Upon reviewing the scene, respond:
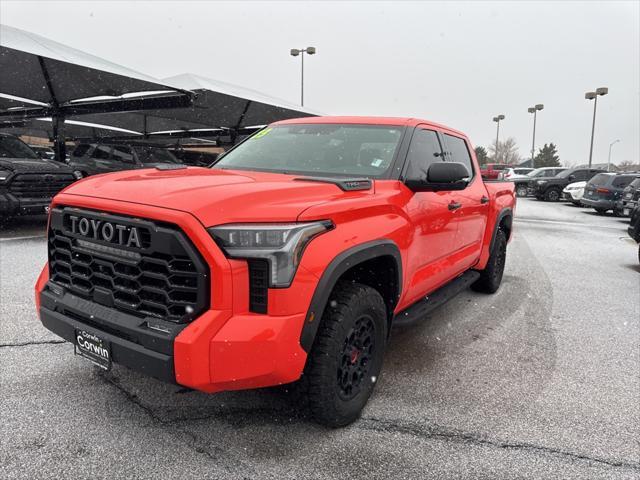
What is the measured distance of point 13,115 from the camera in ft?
52.6

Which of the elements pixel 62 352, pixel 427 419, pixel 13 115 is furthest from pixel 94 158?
pixel 427 419

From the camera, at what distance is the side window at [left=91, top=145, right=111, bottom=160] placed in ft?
44.7

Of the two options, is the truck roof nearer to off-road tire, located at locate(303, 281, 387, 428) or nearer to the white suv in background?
off-road tire, located at locate(303, 281, 387, 428)

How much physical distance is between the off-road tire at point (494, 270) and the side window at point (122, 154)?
1106cm

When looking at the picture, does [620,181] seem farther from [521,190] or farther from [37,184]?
[37,184]

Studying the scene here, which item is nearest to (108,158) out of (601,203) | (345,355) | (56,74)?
(56,74)

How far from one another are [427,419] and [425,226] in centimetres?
127

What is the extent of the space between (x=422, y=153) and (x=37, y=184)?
24.5 feet

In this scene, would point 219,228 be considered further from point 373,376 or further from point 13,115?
point 13,115

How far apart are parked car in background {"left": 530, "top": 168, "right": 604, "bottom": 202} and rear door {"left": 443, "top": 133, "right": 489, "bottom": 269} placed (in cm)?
2070

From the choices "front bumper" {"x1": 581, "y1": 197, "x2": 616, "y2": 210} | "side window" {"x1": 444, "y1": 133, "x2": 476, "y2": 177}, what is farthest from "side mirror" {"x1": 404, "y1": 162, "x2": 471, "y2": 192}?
"front bumper" {"x1": 581, "y1": 197, "x2": 616, "y2": 210}

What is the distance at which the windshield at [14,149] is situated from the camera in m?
9.30

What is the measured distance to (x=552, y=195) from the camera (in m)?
23.7

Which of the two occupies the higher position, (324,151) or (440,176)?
(324,151)
